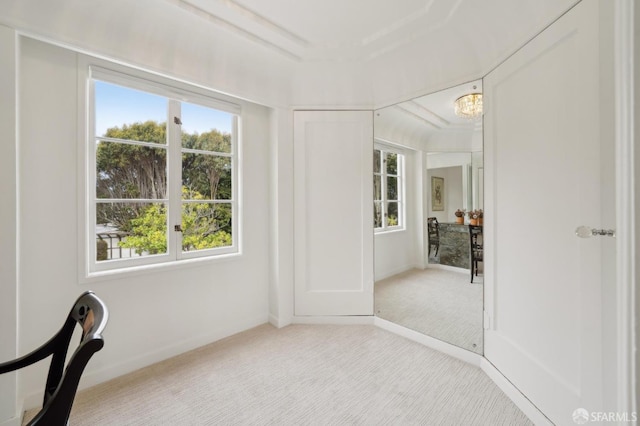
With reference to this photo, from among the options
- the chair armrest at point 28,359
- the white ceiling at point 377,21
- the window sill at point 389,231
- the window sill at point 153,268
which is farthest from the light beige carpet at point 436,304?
the chair armrest at point 28,359

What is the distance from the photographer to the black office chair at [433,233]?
245cm

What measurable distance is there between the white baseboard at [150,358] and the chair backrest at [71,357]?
4.06 feet

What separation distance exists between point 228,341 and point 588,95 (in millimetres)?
2985

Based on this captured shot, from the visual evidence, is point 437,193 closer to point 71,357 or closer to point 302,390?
point 302,390

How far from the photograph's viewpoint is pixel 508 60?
1.83 meters

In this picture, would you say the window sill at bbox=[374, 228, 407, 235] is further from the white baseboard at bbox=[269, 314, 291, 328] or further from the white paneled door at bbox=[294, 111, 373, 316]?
the white baseboard at bbox=[269, 314, 291, 328]

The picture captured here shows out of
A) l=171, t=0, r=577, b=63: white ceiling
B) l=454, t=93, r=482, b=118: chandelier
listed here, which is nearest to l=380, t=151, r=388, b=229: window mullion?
l=454, t=93, r=482, b=118: chandelier

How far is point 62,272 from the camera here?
1840 millimetres

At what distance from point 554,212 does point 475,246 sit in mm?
727

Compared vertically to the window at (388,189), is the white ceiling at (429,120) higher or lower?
higher

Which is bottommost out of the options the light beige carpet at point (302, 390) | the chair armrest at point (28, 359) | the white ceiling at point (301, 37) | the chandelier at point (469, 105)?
the light beige carpet at point (302, 390)

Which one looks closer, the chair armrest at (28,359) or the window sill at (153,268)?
the chair armrest at (28,359)

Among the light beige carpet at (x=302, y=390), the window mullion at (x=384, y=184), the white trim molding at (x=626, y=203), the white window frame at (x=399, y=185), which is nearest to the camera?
the white trim molding at (x=626, y=203)

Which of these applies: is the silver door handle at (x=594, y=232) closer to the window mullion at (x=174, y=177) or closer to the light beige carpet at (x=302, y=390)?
the light beige carpet at (x=302, y=390)
